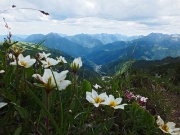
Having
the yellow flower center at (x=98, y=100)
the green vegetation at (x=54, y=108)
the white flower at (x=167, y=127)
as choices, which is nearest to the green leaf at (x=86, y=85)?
the green vegetation at (x=54, y=108)

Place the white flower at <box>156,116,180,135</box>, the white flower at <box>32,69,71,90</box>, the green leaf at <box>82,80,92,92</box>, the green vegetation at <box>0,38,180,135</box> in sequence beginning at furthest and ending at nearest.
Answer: the green leaf at <box>82,80,92,92</box>
the white flower at <box>156,116,180,135</box>
the green vegetation at <box>0,38,180,135</box>
the white flower at <box>32,69,71,90</box>

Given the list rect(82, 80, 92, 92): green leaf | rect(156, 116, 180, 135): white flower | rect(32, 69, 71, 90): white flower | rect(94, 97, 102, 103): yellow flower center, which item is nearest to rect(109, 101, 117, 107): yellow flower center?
rect(94, 97, 102, 103): yellow flower center

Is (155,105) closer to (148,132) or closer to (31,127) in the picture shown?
(148,132)

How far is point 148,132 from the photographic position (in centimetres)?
350

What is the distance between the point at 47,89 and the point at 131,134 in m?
1.77

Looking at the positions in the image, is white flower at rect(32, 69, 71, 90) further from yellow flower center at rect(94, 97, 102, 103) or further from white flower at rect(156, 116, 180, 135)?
white flower at rect(156, 116, 180, 135)

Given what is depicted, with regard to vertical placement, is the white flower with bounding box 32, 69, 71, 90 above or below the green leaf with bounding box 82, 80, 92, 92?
above

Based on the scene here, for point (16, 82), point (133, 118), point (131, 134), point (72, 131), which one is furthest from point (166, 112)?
point (16, 82)

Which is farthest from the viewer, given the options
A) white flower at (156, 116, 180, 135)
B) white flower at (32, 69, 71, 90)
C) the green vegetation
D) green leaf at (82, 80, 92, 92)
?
green leaf at (82, 80, 92, 92)

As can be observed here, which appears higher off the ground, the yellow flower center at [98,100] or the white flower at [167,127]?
the yellow flower center at [98,100]

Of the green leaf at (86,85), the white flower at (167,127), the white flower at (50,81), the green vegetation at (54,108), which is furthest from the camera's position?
the green leaf at (86,85)

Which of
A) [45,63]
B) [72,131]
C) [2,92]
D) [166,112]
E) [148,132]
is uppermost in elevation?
[45,63]

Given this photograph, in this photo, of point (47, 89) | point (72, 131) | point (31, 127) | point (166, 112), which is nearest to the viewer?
point (47, 89)

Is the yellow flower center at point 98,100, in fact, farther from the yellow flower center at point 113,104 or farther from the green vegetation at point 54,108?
the yellow flower center at point 113,104
